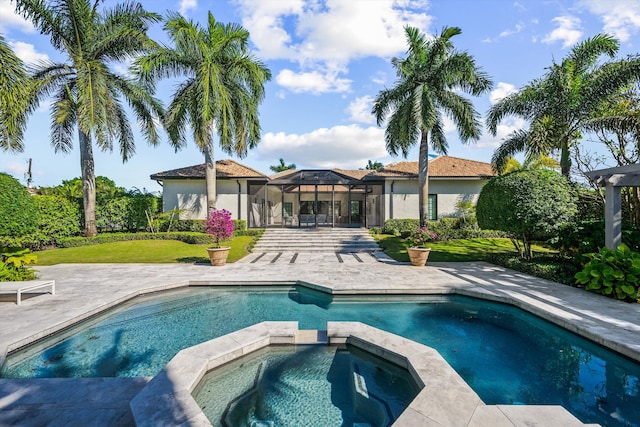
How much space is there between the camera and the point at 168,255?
13.5m

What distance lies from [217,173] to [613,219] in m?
19.6

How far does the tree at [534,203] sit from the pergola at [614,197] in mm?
1198

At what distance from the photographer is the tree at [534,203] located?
362 inches

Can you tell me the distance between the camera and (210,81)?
1448 centimetres

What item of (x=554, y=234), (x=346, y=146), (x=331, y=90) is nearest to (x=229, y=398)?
(x=554, y=234)

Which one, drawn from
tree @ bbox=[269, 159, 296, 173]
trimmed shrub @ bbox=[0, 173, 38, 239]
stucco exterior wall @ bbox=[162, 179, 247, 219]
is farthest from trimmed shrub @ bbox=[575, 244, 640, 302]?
tree @ bbox=[269, 159, 296, 173]

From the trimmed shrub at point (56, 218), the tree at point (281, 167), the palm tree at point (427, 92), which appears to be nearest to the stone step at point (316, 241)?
the palm tree at point (427, 92)

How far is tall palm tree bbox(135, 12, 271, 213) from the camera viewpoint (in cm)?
1456

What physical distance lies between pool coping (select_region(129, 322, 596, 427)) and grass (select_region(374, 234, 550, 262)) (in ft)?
28.3

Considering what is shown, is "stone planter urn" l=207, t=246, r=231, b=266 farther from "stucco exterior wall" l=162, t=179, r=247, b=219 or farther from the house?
"stucco exterior wall" l=162, t=179, r=247, b=219

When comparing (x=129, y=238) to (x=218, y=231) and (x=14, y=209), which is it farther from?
(x=14, y=209)

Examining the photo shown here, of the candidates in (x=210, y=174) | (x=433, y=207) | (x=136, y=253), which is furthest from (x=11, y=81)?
(x=433, y=207)

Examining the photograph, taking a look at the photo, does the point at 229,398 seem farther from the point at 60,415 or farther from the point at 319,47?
the point at 319,47

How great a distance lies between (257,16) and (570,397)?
45.4 feet
